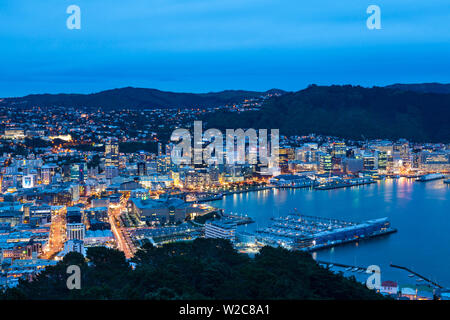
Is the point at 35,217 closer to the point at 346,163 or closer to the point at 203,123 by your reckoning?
the point at 346,163

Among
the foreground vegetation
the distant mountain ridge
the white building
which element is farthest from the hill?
the foreground vegetation

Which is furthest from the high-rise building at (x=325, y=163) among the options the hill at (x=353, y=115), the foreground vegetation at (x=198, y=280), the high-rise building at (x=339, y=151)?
the foreground vegetation at (x=198, y=280)

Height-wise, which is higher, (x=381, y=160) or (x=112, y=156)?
(x=112, y=156)

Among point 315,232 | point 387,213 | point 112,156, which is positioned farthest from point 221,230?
point 112,156

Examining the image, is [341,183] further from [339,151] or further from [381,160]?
[339,151]

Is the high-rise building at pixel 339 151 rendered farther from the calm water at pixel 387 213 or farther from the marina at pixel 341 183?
the marina at pixel 341 183

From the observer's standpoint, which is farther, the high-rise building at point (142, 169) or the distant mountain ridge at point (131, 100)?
the distant mountain ridge at point (131, 100)

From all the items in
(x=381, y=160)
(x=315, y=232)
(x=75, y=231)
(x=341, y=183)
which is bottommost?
(x=315, y=232)

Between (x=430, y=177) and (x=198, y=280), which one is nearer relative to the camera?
(x=198, y=280)
